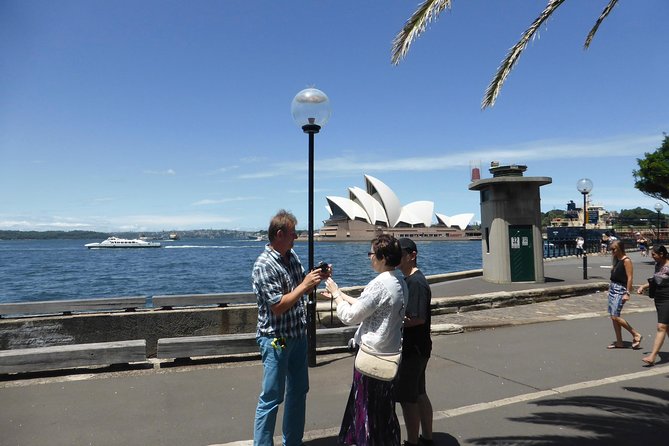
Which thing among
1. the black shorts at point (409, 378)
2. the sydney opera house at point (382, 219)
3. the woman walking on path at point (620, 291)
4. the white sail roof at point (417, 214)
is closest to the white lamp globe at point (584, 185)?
the woman walking on path at point (620, 291)

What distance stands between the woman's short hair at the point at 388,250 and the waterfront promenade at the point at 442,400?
1.60 m

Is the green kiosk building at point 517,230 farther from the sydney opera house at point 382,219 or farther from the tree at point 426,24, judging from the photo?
the sydney opera house at point 382,219

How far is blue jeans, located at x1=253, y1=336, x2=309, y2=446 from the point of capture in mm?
3115

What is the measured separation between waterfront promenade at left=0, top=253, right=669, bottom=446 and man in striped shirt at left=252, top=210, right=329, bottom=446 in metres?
0.57

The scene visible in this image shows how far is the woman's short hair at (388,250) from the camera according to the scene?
118 inches

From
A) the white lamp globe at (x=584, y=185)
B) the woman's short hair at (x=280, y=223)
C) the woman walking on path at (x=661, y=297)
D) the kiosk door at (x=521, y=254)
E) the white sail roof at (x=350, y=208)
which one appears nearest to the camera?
the woman's short hair at (x=280, y=223)

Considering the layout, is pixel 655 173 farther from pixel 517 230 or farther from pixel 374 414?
pixel 374 414

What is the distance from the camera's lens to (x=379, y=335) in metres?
2.94

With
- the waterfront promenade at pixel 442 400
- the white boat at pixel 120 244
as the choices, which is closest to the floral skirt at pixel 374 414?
the waterfront promenade at pixel 442 400

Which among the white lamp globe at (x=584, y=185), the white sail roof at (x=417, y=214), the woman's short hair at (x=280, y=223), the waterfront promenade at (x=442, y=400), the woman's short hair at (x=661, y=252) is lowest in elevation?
the waterfront promenade at (x=442, y=400)

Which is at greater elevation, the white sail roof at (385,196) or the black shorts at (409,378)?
the white sail roof at (385,196)

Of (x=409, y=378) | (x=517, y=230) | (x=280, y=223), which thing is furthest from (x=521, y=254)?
(x=280, y=223)

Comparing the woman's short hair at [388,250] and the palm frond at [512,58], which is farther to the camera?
the palm frond at [512,58]

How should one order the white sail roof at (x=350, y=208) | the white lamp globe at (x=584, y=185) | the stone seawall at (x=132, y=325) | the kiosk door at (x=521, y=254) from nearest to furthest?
1. the stone seawall at (x=132, y=325)
2. the kiosk door at (x=521, y=254)
3. the white lamp globe at (x=584, y=185)
4. the white sail roof at (x=350, y=208)
